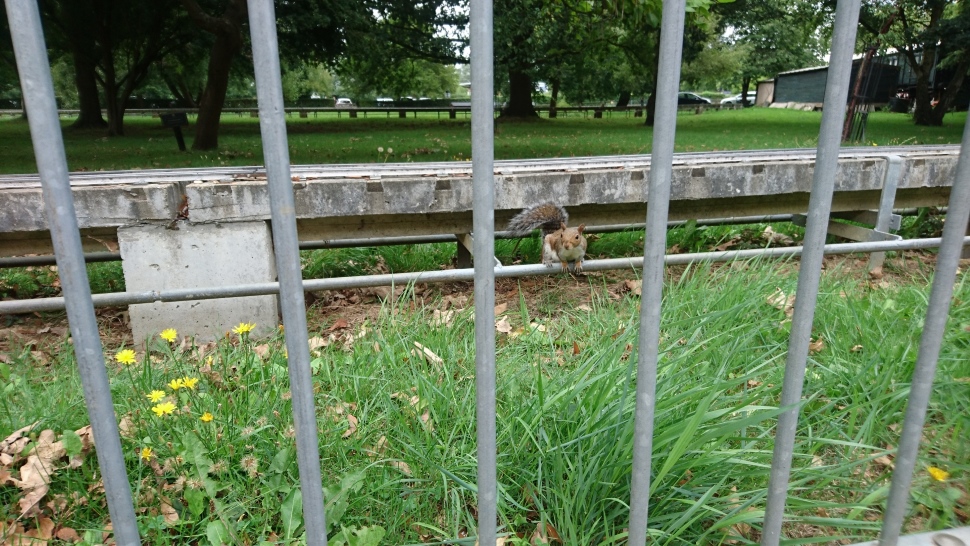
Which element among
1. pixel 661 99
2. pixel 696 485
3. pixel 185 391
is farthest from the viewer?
pixel 185 391

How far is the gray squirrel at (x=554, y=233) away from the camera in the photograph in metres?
3.74

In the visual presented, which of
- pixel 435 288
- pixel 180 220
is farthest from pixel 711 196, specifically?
pixel 180 220

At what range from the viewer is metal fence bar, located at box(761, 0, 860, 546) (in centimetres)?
89

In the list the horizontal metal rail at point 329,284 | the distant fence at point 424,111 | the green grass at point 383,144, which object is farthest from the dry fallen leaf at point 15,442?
the distant fence at point 424,111

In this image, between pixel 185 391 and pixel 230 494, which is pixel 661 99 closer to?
pixel 230 494

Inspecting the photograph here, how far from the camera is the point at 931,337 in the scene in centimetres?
103

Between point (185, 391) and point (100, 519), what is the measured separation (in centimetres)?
58

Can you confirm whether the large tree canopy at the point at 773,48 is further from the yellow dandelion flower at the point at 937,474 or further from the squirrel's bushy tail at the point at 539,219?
the yellow dandelion flower at the point at 937,474

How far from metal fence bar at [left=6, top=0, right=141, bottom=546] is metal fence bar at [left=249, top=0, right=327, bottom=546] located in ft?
0.74

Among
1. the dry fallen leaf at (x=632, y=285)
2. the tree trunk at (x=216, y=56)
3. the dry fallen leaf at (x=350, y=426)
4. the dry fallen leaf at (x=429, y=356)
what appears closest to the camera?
the dry fallen leaf at (x=350, y=426)

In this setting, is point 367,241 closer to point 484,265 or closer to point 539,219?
point 539,219

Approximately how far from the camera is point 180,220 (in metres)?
3.91

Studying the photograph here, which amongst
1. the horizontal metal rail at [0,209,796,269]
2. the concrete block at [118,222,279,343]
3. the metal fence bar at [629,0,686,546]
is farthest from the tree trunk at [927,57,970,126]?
the metal fence bar at [629,0,686,546]

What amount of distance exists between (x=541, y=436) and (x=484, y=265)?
1.00 metres
